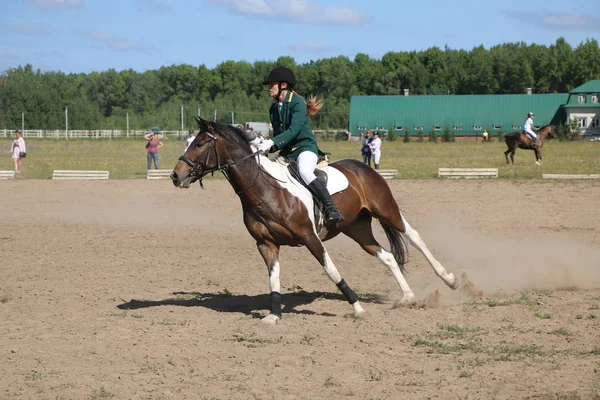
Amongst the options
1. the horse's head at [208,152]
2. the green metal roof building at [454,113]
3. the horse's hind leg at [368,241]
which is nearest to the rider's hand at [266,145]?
the horse's head at [208,152]

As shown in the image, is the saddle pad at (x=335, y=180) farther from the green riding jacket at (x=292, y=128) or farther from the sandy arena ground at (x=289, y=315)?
the sandy arena ground at (x=289, y=315)

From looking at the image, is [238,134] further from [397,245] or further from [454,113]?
[454,113]

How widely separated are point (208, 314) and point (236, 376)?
119 inches

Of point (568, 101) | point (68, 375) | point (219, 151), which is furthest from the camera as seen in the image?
point (568, 101)

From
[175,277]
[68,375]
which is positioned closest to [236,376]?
[68,375]

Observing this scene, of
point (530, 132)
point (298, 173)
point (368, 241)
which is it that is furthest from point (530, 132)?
point (298, 173)

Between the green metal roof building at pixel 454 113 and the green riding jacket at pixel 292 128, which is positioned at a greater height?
the green metal roof building at pixel 454 113

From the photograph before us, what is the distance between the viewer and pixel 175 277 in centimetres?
1282

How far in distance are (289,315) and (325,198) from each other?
5.17 ft

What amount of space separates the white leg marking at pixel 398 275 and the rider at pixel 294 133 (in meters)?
1.19

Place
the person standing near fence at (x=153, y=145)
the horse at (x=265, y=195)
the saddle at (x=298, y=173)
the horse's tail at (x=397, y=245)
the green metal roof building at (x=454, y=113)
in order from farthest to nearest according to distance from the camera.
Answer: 1. the green metal roof building at (x=454, y=113)
2. the person standing near fence at (x=153, y=145)
3. the horse's tail at (x=397, y=245)
4. the saddle at (x=298, y=173)
5. the horse at (x=265, y=195)

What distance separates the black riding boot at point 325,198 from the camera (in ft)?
32.6

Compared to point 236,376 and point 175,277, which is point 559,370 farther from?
point 175,277

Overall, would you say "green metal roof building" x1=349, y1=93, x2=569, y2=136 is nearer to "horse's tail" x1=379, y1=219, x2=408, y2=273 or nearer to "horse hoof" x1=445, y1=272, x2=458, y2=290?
"horse's tail" x1=379, y1=219, x2=408, y2=273
